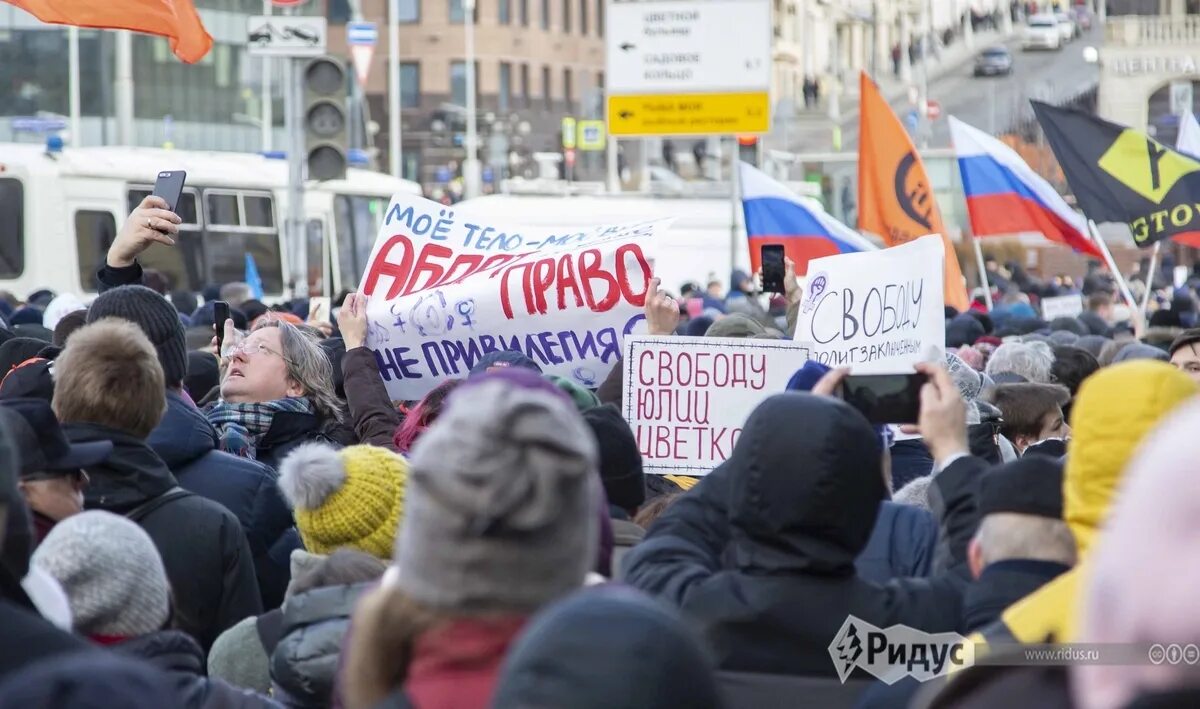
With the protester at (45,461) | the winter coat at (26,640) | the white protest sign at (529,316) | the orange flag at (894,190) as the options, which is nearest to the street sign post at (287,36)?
the orange flag at (894,190)

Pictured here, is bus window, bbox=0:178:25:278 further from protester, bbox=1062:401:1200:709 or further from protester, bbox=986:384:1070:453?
protester, bbox=1062:401:1200:709

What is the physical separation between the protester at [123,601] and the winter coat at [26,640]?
1.45 feet

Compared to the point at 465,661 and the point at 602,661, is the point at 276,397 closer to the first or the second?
the point at 465,661

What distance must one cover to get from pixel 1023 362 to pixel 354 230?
19167 mm

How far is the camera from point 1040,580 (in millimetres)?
3287

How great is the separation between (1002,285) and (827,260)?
19.9 metres

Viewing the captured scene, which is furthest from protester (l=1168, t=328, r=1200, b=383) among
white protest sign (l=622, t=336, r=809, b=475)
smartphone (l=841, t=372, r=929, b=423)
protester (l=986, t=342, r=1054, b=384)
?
smartphone (l=841, t=372, r=929, b=423)

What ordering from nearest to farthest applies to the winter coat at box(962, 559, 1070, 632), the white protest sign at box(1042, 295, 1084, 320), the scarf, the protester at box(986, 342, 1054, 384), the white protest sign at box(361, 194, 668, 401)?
the winter coat at box(962, 559, 1070, 632), the scarf, the white protest sign at box(361, 194, 668, 401), the protester at box(986, 342, 1054, 384), the white protest sign at box(1042, 295, 1084, 320)

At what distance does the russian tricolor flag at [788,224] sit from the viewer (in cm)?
1438

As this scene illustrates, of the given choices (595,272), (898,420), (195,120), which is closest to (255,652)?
(898,420)

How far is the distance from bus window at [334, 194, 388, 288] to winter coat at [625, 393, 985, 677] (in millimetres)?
22775

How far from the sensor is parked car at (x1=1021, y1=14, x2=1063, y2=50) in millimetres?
82250

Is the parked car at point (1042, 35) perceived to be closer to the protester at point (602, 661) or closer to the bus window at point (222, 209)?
the bus window at point (222, 209)

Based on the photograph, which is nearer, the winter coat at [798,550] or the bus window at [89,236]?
the winter coat at [798,550]
